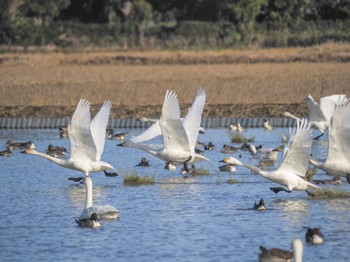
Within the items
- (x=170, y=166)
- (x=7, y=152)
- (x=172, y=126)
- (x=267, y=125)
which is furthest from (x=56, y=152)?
(x=267, y=125)

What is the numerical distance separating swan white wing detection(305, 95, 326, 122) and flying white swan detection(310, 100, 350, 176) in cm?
589

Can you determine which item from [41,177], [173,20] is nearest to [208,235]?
[41,177]

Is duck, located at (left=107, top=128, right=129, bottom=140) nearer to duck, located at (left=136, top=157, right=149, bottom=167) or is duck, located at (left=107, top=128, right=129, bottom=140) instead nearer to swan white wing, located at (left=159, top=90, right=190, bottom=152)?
duck, located at (left=136, top=157, right=149, bottom=167)

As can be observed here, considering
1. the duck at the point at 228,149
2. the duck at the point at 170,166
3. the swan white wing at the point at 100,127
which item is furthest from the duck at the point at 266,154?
the swan white wing at the point at 100,127

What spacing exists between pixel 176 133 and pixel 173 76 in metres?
17.8

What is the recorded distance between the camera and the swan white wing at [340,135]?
15.1 m

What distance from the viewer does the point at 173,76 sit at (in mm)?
35219

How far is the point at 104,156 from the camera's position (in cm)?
2155

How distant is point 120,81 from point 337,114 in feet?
63.7

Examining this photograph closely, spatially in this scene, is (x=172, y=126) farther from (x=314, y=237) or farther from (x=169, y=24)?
(x=169, y=24)

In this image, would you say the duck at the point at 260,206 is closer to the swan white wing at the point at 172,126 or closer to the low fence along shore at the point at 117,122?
the swan white wing at the point at 172,126

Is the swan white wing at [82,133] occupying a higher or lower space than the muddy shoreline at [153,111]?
higher

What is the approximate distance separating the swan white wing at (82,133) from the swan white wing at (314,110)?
6.34 meters

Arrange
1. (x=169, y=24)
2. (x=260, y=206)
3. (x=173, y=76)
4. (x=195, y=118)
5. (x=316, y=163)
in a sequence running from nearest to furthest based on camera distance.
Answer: (x=260, y=206) < (x=316, y=163) < (x=195, y=118) < (x=173, y=76) < (x=169, y=24)
